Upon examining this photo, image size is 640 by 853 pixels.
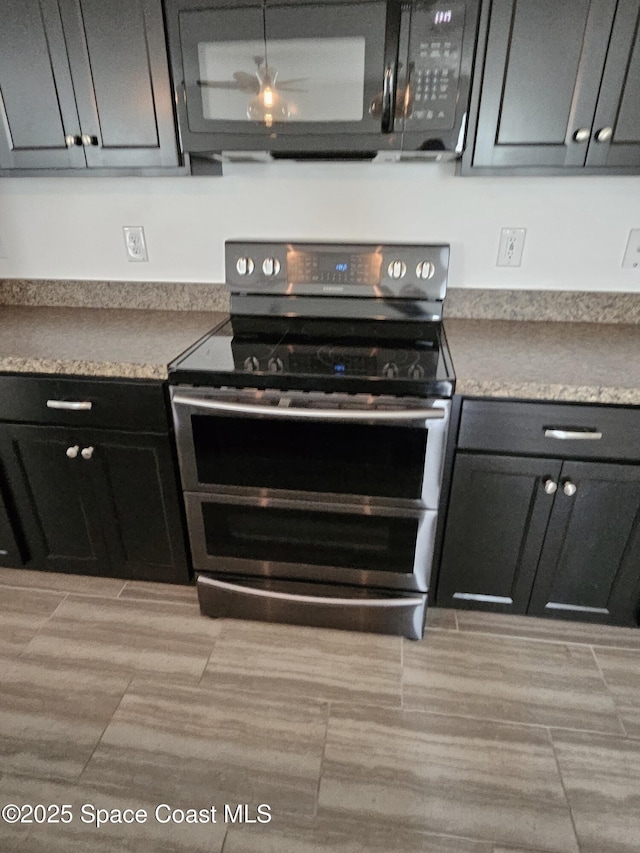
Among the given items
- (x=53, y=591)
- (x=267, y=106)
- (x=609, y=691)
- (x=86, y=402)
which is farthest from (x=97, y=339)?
(x=609, y=691)

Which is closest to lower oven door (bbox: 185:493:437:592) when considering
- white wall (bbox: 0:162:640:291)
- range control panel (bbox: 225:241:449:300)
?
range control panel (bbox: 225:241:449:300)

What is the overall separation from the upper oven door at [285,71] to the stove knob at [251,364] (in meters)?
0.56

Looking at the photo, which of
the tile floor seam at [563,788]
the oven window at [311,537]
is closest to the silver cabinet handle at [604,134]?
the oven window at [311,537]

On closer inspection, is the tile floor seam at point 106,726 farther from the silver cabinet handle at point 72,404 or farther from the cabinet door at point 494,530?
the cabinet door at point 494,530

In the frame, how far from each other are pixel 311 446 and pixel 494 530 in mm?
603

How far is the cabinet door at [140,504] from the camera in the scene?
4.82ft

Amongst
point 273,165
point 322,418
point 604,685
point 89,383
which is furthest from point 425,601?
point 273,165

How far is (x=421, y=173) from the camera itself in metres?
1.61

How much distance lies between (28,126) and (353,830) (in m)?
2.03

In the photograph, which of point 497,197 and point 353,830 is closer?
point 353,830

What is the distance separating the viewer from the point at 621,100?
122cm

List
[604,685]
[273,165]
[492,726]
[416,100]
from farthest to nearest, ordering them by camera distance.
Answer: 1. [273,165]
2. [604,685]
3. [492,726]
4. [416,100]

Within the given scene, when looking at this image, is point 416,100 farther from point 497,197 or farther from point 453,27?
point 497,197

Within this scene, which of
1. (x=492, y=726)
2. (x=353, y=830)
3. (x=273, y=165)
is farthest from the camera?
(x=273, y=165)
